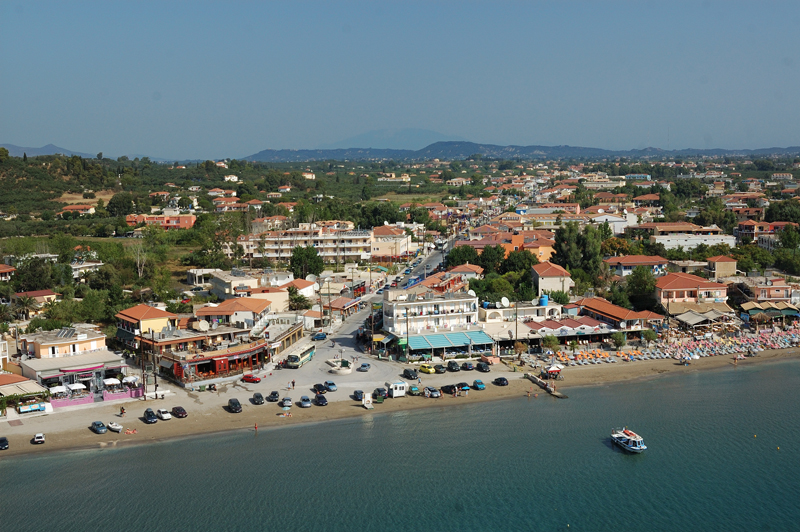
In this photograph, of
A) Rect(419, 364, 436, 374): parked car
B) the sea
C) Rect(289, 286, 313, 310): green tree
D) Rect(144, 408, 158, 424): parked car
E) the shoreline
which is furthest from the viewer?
Rect(289, 286, 313, 310): green tree

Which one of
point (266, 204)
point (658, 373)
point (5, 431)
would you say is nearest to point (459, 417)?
point (658, 373)

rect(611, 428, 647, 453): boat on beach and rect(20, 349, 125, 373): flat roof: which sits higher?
rect(20, 349, 125, 373): flat roof

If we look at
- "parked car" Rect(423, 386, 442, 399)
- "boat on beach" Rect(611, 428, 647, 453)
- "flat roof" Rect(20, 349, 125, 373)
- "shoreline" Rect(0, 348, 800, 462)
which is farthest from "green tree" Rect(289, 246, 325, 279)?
"boat on beach" Rect(611, 428, 647, 453)

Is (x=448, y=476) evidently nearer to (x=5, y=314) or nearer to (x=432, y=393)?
(x=432, y=393)

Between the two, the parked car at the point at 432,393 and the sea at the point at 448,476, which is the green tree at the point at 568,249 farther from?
the parked car at the point at 432,393

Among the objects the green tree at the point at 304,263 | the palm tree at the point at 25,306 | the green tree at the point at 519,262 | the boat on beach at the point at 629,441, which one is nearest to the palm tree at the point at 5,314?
the palm tree at the point at 25,306

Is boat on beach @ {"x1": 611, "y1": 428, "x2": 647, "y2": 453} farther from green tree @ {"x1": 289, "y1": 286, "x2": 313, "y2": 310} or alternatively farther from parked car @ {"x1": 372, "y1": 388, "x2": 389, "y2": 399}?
green tree @ {"x1": 289, "y1": 286, "x2": 313, "y2": 310}

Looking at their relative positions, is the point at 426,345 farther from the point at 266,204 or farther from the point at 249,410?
the point at 266,204
